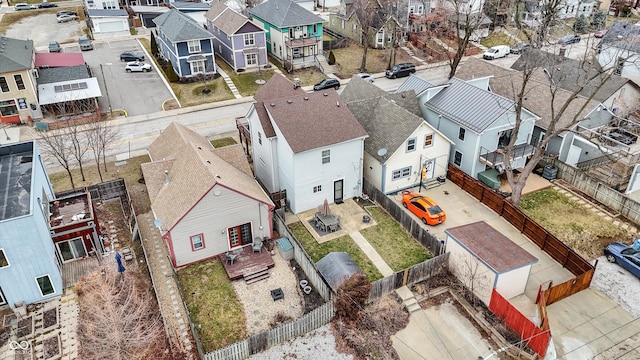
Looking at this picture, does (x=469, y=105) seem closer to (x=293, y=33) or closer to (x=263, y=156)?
(x=263, y=156)

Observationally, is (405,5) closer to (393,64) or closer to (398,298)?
(393,64)

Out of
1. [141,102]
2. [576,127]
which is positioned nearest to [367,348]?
[576,127]

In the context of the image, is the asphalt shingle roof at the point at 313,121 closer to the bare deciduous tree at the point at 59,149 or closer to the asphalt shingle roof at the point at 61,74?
the bare deciduous tree at the point at 59,149

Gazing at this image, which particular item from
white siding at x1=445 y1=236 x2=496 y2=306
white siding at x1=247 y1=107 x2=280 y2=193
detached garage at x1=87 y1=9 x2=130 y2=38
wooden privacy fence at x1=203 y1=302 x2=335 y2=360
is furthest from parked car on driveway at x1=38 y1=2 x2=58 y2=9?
white siding at x1=445 y1=236 x2=496 y2=306

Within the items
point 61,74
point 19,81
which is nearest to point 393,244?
point 19,81

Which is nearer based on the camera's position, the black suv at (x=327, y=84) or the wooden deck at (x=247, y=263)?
the wooden deck at (x=247, y=263)

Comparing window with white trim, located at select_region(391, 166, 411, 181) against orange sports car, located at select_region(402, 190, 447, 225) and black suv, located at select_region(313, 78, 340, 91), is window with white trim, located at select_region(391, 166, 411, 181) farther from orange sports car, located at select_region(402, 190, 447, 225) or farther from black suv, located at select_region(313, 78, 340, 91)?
black suv, located at select_region(313, 78, 340, 91)

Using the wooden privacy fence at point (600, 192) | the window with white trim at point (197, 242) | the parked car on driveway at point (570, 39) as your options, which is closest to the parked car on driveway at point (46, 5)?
the window with white trim at point (197, 242)
